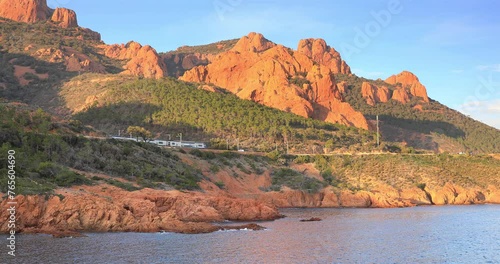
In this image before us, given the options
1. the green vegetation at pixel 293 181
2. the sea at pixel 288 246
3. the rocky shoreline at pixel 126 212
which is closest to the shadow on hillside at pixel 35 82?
the green vegetation at pixel 293 181

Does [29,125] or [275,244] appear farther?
[29,125]

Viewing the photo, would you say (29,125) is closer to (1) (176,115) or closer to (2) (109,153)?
(2) (109,153)

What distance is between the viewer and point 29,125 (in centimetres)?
7750

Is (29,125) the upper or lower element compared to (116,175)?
upper

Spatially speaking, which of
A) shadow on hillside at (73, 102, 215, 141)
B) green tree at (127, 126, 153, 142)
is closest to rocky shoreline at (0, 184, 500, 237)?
green tree at (127, 126, 153, 142)

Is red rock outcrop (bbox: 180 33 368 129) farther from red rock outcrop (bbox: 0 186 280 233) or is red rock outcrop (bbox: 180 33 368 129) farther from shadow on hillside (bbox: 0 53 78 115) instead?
red rock outcrop (bbox: 0 186 280 233)

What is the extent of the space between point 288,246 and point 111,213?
16.1 m

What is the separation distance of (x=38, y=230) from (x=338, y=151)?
87.5 metres

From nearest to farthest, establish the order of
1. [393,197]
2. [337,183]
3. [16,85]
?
1. [393,197]
2. [337,183]
3. [16,85]

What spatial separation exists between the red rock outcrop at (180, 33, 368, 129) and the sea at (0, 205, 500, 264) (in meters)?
104

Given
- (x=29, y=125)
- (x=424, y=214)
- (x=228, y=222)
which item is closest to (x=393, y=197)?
(x=424, y=214)

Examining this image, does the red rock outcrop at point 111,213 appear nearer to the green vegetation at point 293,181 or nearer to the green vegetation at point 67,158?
the green vegetation at point 67,158

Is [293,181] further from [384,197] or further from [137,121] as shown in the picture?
[137,121]

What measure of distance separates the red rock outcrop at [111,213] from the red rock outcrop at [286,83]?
334ft
